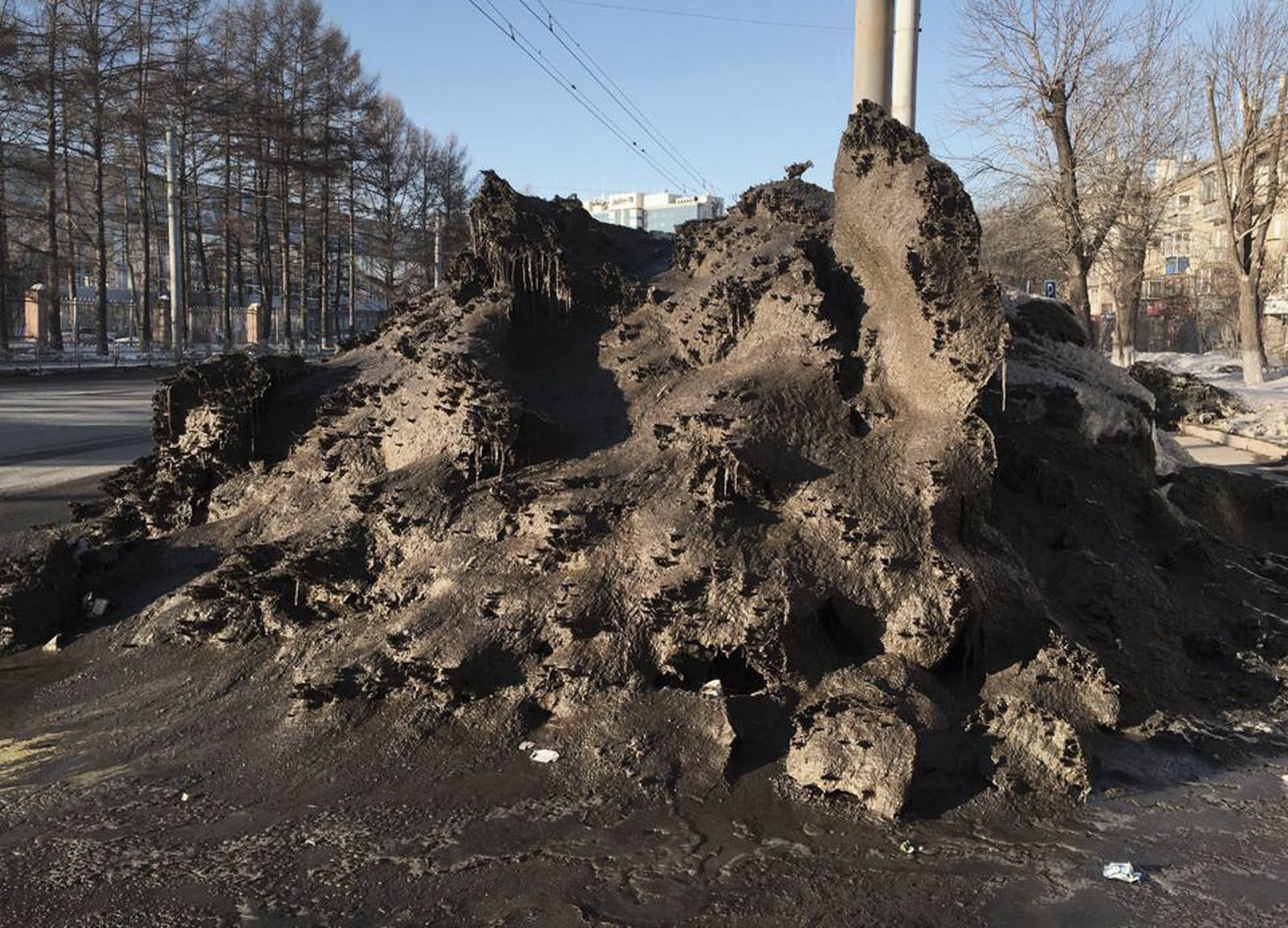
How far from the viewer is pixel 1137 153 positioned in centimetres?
2834

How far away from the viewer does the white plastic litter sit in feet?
10.4

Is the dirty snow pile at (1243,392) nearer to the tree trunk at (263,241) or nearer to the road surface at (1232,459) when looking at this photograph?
the road surface at (1232,459)

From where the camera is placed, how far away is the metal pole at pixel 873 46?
903cm

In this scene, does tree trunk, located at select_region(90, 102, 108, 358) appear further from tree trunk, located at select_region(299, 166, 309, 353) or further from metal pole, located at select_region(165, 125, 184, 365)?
tree trunk, located at select_region(299, 166, 309, 353)

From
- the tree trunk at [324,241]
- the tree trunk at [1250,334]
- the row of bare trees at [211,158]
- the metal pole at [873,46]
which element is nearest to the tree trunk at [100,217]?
the row of bare trees at [211,158]

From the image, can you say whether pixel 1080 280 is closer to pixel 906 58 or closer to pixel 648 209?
pixel 906 58

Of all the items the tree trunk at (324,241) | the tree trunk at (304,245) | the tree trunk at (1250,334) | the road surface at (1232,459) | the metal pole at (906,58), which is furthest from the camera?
the tree trunk at (304,245)

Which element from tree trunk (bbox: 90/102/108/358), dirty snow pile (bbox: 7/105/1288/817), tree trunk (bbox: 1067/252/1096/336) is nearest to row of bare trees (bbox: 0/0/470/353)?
tree trunk (bbox: 90/102/108/358)

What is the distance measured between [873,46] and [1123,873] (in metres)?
7.76

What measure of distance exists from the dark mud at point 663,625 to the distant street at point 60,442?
3.85 m

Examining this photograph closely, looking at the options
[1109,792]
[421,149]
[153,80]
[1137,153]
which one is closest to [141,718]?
[1109,792]

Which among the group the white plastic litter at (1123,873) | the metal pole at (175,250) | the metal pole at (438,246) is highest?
the metal pole at (438,246)

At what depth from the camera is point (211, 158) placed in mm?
42000

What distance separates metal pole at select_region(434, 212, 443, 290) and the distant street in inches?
883
